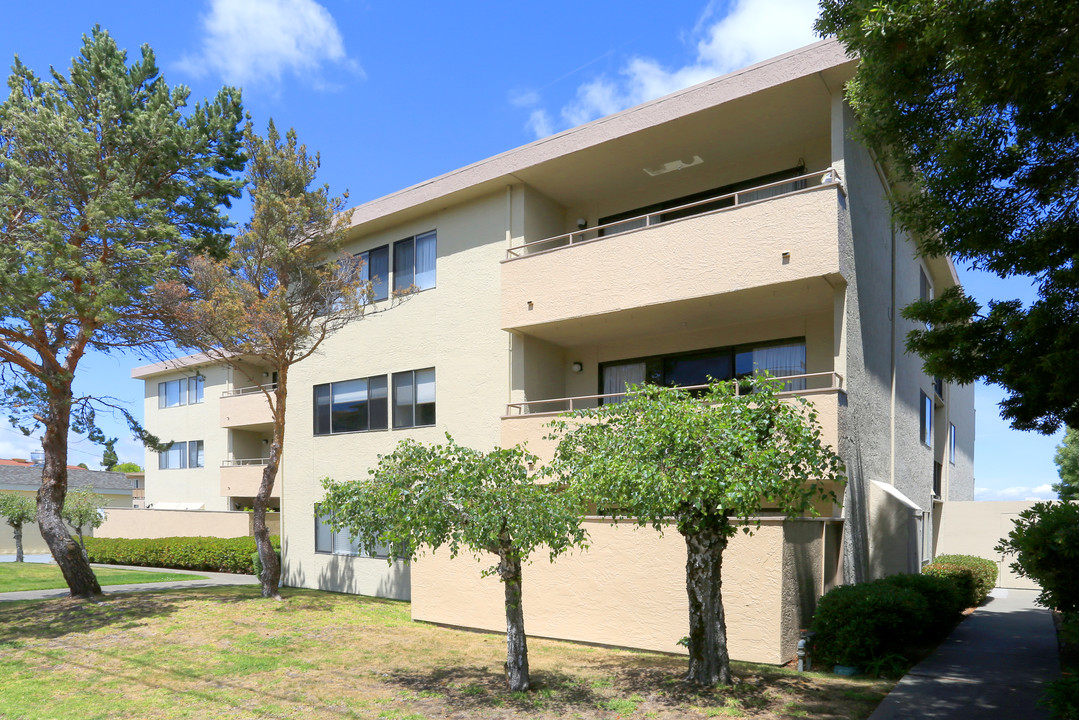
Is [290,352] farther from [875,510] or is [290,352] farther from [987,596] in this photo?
[987,596]

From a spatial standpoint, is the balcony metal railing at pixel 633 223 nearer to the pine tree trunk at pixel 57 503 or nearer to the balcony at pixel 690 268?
the balcony at pixel 690 268

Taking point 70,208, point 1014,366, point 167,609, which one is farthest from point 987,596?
point 70,208

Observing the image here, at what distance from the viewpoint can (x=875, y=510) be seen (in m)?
14.3

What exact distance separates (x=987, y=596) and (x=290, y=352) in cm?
1809

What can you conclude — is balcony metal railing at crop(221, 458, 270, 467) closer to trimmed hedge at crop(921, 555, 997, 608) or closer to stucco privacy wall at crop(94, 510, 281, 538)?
stucco privacy wall at crop(94, 510, 281, 538)

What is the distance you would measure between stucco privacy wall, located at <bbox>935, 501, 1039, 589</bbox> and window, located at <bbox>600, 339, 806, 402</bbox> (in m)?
12.7

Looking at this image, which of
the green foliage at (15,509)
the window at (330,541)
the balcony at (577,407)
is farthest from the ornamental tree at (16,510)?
the balcony at (577,407)

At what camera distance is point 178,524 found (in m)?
31.1

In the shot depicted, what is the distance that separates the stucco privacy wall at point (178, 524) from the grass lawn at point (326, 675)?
12.7 m

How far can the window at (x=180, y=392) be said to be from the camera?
34969mm

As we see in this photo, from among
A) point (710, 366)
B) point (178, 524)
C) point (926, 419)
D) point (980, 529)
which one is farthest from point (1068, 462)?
point (178, 524)

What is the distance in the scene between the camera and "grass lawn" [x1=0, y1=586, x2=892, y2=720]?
8883mm

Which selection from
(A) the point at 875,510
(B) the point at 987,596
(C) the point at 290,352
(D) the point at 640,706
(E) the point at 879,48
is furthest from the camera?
(B) the point at 987,596

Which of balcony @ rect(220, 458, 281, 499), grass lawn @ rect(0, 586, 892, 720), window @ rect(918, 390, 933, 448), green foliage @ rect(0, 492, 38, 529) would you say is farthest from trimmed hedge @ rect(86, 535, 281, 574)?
window @ rect(918, 390, 933, 448)
